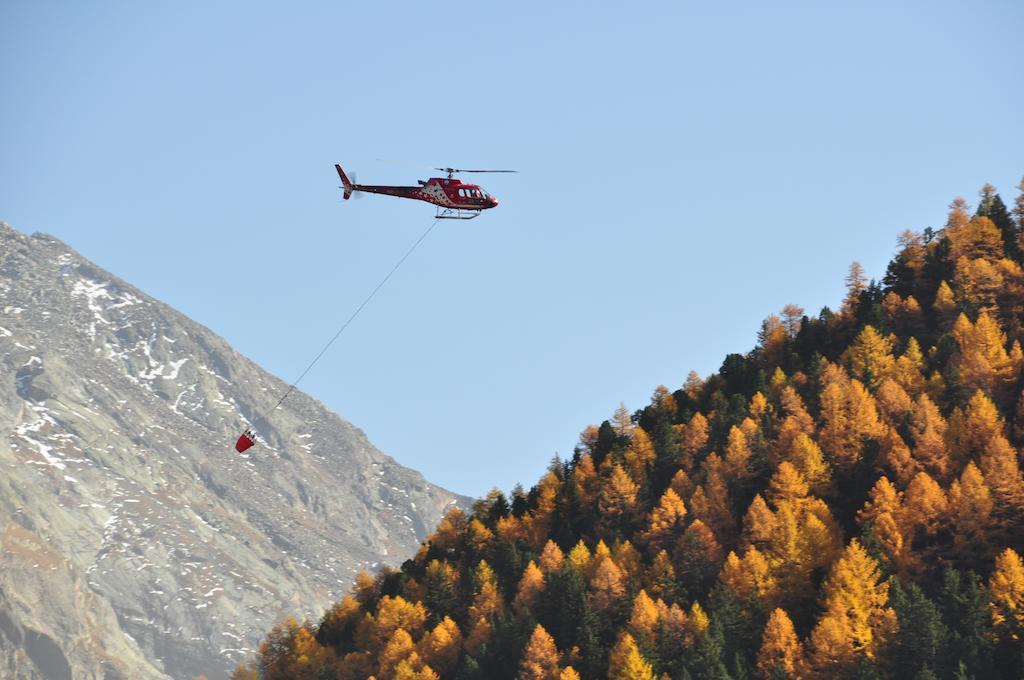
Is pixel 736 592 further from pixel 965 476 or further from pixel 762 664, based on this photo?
pixel 965 476

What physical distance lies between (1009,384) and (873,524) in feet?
130

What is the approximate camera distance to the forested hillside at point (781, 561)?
139 m

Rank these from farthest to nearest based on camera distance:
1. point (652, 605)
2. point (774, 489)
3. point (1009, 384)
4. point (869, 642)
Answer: point (1009, 384), point (774, 489), point (652, 605), point (869, 642)

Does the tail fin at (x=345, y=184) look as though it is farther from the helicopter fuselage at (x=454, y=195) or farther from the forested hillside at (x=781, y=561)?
the forested hillside at (x=781, y=561)

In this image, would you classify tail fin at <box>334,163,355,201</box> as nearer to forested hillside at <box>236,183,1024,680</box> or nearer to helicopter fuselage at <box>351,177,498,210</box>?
helicopter fuselage at <box>351,177,498,210</box>

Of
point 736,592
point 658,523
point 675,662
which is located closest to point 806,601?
point 736,592

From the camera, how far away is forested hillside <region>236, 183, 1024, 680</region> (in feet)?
456

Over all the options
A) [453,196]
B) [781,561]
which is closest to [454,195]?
[453,196]

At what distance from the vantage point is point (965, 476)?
156 m

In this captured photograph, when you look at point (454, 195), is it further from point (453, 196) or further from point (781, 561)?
point (781, 561)

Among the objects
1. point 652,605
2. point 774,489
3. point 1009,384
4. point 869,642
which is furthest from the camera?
point 1009,384

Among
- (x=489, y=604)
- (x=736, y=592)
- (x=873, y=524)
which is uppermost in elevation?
(x=873, y=524)

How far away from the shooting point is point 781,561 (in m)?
158

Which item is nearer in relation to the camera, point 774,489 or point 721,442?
point 774,489
